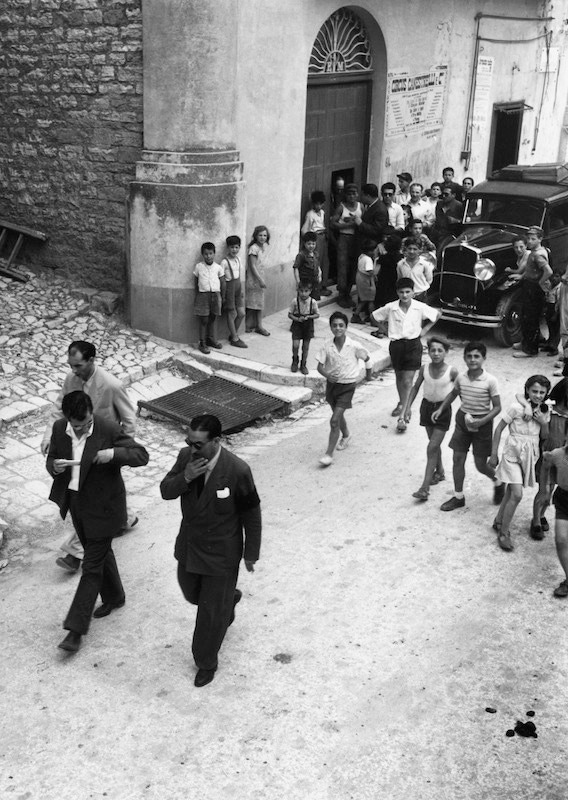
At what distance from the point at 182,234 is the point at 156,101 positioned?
5.05 feet

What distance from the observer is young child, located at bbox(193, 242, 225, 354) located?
1130 cm

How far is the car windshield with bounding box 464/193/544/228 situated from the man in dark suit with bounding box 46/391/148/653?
9.12 m

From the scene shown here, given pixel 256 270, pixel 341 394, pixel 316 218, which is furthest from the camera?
pixel 316 218

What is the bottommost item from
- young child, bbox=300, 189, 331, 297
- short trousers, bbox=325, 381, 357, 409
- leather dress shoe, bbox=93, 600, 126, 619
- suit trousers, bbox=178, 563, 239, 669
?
leather dress shoe, bbox=93, 600, 126, 619

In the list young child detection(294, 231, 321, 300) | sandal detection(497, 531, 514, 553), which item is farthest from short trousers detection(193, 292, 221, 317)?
sandal detection(497, 531, 514, 553)

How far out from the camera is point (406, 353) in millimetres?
9773

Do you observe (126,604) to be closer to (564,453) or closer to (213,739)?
(213,739)

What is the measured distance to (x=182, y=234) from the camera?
37.0 ft

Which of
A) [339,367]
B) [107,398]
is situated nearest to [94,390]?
[107,398]

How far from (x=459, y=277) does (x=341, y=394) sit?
441 centimetres

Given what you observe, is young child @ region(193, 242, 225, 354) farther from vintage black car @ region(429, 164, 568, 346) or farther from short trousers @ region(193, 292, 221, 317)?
vintage black car @ region(429, 164, 568, 346)

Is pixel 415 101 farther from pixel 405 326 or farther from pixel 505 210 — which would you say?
pixel 405 326

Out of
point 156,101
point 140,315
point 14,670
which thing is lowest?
point 14,670

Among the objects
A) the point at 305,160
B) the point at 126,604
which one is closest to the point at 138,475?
the point at 126,604
